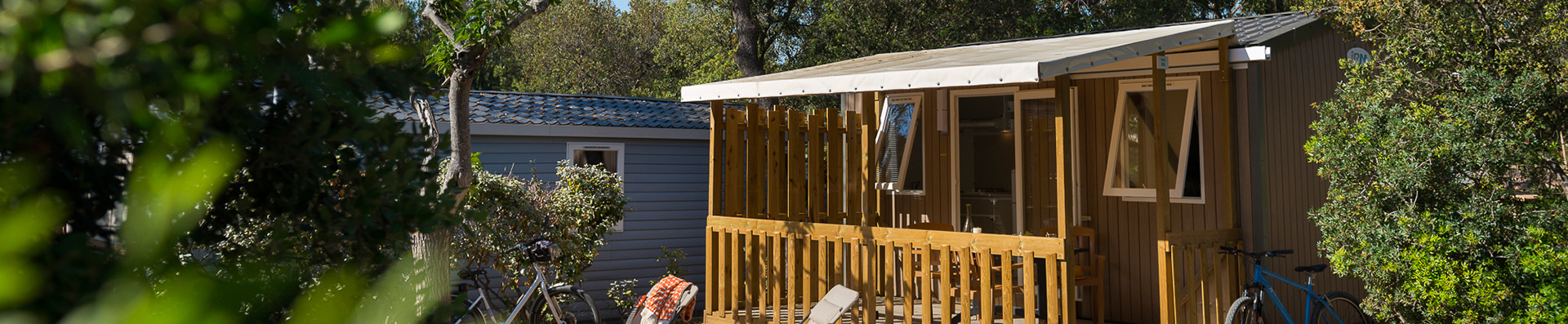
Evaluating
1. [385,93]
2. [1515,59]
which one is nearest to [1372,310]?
[1515,59]

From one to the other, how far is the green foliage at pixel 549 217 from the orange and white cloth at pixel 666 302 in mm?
2009

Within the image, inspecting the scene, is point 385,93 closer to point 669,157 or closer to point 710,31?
point 669,157

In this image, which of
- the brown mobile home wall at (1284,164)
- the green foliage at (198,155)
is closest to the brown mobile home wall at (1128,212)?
the brown mobile home wall at (1284,164)

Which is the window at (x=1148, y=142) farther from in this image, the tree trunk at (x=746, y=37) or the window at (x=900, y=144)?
the tree trunk at (x=746, y=37)

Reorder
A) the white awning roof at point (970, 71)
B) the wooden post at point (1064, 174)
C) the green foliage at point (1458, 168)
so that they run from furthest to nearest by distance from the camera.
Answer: the green foliage at point (1458, 168) → the wooden post at point (1064, 174) → the white awning roof at point (970, 71)

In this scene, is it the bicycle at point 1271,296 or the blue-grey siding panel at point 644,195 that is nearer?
the bicycle at point 1271,296

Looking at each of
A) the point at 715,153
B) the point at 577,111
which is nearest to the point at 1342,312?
the point at 715,153

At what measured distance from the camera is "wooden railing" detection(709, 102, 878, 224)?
6625 millimetres

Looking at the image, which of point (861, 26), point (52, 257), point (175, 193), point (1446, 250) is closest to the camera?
point (175, 193)

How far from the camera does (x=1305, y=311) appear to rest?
598cm

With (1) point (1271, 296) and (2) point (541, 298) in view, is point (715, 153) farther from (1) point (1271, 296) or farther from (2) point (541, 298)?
(1) point (1271, 296)

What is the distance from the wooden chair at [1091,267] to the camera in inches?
261

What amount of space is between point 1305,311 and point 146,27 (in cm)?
636

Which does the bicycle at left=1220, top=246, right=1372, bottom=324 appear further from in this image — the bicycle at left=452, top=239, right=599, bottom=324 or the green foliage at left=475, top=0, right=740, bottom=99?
the green foliage at left=475, top=0, right=740, bottom=99
